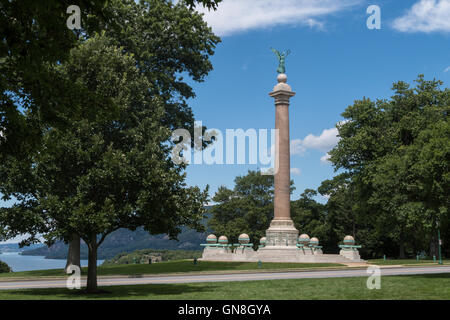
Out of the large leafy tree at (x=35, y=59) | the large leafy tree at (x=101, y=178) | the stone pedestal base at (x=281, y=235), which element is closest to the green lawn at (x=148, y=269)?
the stone pedestal base at (x=281, y=235)

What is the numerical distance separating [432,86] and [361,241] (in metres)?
32.8

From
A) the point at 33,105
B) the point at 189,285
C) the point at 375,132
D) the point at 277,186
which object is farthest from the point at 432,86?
the point at 33,105

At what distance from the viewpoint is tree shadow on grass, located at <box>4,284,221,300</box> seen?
2034cm

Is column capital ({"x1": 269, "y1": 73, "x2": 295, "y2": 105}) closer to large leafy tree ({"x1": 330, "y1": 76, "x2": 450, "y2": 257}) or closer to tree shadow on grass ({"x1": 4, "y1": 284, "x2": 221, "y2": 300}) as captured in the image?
large leafy tree ({"x1": 330, "y1": 76, "x2": 450, "y2": 257})

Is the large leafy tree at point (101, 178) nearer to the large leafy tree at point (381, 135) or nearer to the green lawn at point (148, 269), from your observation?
the green lawn at point (148, 269)

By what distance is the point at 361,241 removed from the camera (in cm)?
7938

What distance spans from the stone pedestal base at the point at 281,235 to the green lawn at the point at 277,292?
99.2ft

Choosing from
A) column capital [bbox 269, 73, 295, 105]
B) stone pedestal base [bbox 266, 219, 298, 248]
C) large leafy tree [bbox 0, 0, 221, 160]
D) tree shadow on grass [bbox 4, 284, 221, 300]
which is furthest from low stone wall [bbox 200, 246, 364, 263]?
large leafy tree [bbox 0, 0, 221, 160]

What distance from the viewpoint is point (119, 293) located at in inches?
869

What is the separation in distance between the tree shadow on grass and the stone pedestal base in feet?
102

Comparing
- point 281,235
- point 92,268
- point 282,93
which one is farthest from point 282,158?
point 92,268

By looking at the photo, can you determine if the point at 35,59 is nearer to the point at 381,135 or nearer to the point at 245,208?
the point at 381,135

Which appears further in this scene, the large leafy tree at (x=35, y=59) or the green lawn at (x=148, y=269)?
the green lawn at (x=148, y=269)

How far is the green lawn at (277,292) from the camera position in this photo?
61.4 ft
